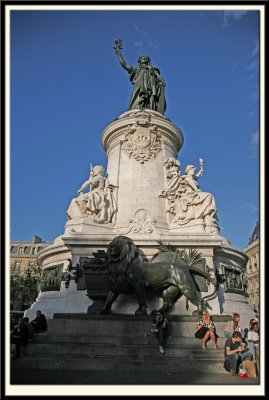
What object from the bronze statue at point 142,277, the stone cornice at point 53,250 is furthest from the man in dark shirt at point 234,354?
the stone cornice at point 53,250

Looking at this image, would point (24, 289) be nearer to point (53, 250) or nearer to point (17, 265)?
point (17, 265)

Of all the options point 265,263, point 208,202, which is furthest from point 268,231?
point 208,202

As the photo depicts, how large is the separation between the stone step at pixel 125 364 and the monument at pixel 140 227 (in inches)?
100

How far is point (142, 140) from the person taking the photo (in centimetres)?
1658

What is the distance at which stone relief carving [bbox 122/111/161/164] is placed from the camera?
54.0ft

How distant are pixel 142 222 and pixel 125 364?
6065 millimetres

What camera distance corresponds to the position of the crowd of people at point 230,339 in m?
8.17

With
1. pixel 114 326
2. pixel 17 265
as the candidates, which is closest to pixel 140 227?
pixel 114 326

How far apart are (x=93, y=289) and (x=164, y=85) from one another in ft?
43.4

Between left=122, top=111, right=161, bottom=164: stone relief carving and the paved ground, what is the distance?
10.1 meters

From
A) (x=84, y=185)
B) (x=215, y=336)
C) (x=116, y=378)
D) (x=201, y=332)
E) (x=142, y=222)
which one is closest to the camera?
(x=116, y=378)

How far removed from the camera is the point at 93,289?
1218 cm

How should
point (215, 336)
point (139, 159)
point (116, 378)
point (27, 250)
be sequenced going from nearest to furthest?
point (116, 378) → point (215, 336) → point (139, 159) → point (27, 250)

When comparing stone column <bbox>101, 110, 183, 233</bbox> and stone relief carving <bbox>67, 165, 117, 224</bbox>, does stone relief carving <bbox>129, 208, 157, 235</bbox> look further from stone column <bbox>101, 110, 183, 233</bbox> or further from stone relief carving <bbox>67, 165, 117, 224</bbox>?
stone relief carving <bbox>67, 165, 117, 224</bbox>
